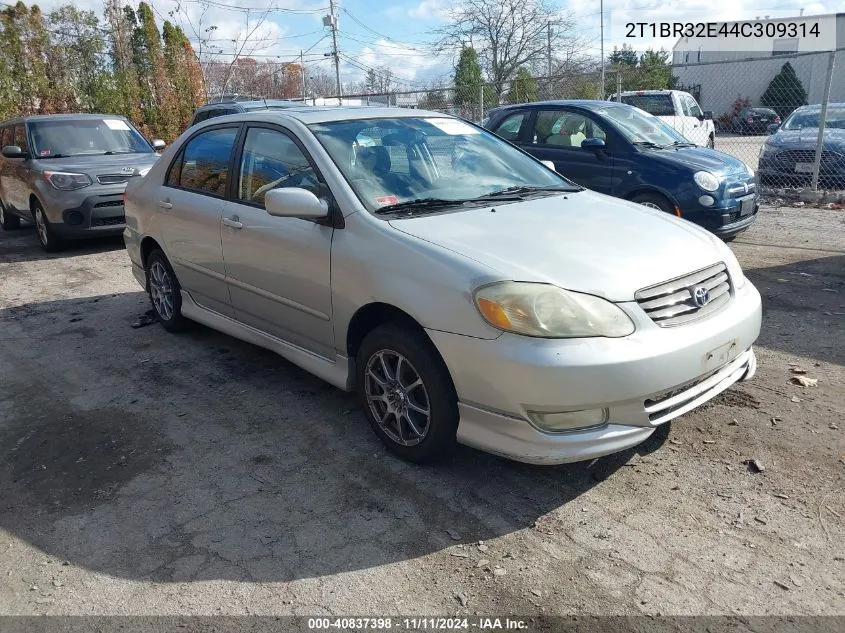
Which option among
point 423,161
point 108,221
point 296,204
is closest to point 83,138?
point 108,221

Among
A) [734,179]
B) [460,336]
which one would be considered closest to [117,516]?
[460,336]

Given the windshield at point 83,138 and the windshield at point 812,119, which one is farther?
the windshield at point 812,119

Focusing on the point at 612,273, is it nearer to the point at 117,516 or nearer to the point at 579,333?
the point at 579,333

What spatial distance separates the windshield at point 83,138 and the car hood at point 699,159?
724 cm

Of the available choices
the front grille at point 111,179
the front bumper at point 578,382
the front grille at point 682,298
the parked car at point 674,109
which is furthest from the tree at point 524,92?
the front bumper at point 578,382

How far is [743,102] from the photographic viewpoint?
34.0 m

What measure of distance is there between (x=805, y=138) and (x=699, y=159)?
486 centimetres

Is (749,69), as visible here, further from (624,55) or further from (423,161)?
(423,161)

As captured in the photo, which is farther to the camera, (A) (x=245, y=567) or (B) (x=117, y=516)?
(B) (x=117, y=516)

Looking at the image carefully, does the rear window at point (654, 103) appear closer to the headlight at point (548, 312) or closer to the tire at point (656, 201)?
the tire at point (656, 201)

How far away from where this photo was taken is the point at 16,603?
271 centimetres

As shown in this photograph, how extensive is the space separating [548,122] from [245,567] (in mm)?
7293

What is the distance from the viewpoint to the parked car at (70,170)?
9.09m

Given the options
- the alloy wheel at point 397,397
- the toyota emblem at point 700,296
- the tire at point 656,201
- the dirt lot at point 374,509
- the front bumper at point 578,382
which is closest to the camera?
the dirt lot at point 374,509
